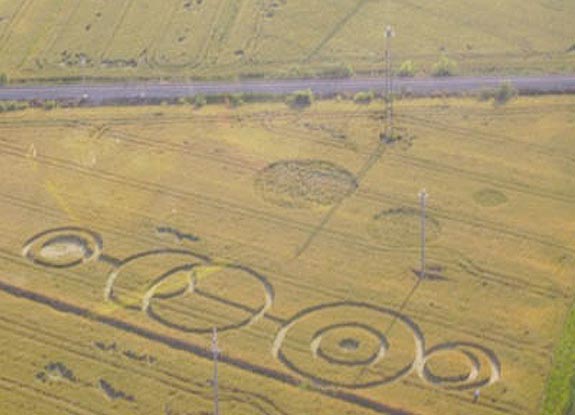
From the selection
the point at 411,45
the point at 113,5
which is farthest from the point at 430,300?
the point at 113,5

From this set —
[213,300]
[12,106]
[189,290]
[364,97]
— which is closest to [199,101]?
[364,97]

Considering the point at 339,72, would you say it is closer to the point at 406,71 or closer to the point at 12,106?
the point at 406,71

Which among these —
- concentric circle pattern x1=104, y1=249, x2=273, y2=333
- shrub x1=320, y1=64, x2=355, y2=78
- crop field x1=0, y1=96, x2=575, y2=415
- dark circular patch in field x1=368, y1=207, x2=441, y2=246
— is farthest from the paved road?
concentric circle pattern x1=104, y1=249, x2=273, y2=333

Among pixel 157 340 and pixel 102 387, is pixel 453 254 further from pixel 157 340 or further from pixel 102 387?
pixel 102 387

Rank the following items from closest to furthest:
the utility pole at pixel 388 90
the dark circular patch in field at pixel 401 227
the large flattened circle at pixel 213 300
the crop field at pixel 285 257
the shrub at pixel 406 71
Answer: the crop field at pixel 285 257 < the large flattened circle at pixel 213 300 < the dark circular patch in field at pixel 401 227 < the utility pole at pixel 388 90 < the shrub at pixel 406 71

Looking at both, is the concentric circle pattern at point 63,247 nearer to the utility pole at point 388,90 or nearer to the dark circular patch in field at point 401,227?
the dark circular patch in field at point 401,227

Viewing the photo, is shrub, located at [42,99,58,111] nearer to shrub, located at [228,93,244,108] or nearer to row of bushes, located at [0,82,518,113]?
row of bushes, located at [0,82,518,113]

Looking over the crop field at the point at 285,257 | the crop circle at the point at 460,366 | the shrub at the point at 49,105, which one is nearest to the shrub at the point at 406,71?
the crop field at the point at 285,257
